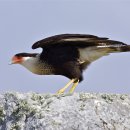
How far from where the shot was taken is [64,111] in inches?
297

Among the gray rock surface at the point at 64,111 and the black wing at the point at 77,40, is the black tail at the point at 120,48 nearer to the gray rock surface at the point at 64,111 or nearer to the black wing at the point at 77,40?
the black wing at the point at 77,40

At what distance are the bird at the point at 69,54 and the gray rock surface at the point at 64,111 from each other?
3.06 metres

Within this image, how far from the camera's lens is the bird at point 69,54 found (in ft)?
36.3

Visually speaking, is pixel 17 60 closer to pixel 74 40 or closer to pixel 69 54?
pixel 69 54

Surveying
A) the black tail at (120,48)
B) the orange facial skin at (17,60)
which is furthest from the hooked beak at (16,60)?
the black tail at (120,48)

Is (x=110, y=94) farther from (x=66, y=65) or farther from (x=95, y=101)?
(x=66, y=65)

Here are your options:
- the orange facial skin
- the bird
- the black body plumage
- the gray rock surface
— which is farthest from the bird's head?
the gray rock surface

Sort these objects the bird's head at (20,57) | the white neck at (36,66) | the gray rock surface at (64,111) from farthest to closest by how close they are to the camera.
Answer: the bird's head at (20,57), the white neck at (36,66), the gray rock surface at (64,111)

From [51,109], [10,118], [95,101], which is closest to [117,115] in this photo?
[95,101]

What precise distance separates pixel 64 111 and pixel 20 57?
496 cm

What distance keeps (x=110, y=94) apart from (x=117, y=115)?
1.53 feet

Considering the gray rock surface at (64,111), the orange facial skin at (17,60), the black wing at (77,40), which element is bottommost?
the gray rock surface at (64,111)

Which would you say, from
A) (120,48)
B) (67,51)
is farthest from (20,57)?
(120,48)

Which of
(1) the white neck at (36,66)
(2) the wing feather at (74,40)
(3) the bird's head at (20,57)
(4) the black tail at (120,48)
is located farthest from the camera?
(3) the bird's head at (20,57)
